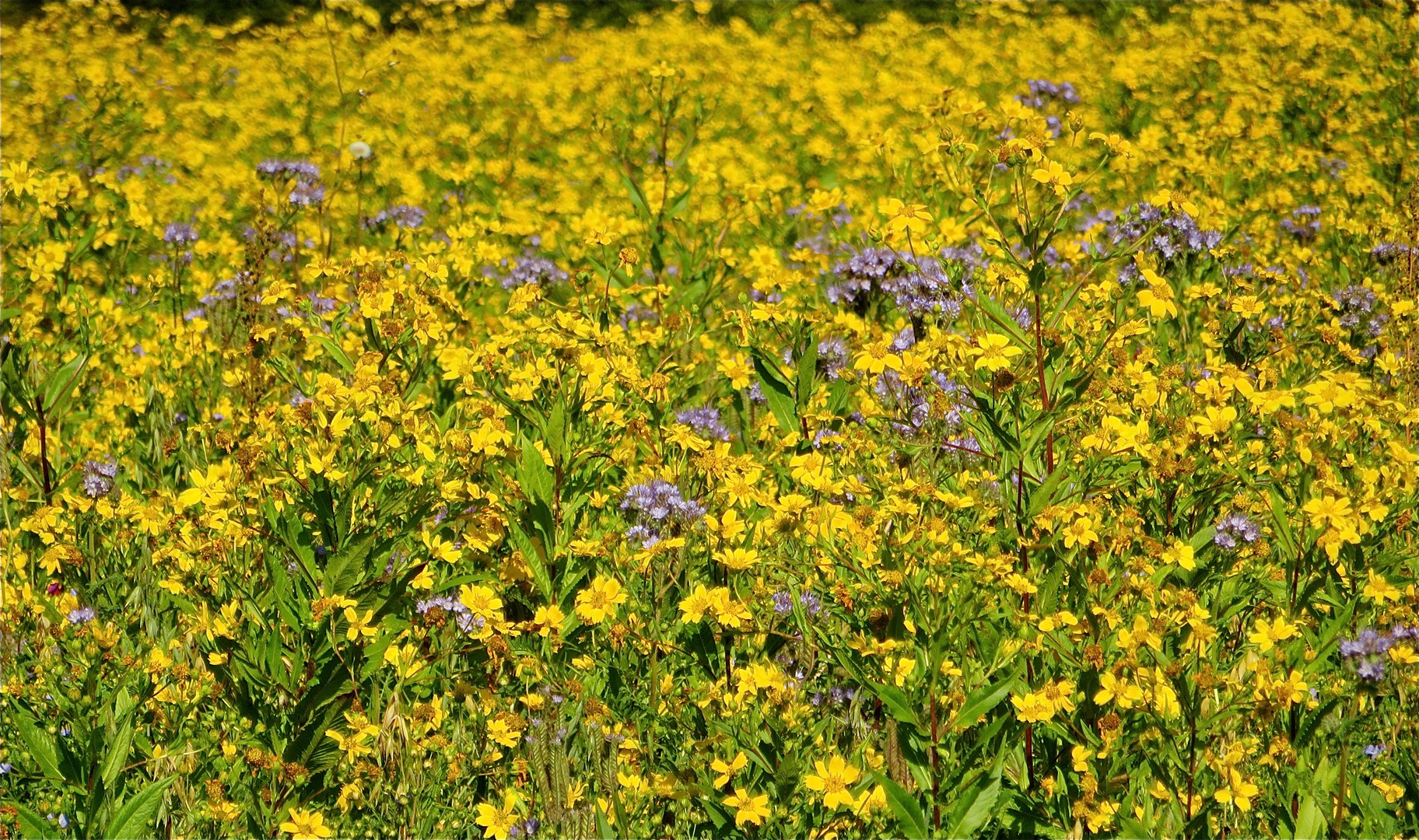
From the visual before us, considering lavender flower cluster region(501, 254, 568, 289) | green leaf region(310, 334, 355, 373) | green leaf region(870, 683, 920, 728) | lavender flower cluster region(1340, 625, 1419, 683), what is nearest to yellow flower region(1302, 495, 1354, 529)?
lavender flower cluster region(1340, 625, 1419, 683)

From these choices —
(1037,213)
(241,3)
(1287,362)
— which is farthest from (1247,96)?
(241,3)

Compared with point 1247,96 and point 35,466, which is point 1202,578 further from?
point 1247,96

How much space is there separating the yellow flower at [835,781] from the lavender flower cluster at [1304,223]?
4.48 meters

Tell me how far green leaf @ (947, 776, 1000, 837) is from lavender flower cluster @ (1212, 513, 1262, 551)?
850 millimetres

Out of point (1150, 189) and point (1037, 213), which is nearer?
point (1037, 213)

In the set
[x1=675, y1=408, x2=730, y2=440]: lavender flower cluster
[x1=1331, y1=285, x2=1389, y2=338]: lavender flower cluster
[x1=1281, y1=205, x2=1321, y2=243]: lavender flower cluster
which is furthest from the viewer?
[x1=1281, y1=205, x2=1321, y2=243]: lavender flower cluster

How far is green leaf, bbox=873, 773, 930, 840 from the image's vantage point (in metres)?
2.29

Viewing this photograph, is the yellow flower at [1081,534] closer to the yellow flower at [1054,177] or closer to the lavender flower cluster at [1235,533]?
the lavender flower cluster at [1235,533]

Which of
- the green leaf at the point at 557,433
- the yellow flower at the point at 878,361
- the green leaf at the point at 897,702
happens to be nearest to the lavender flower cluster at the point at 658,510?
the green leaf at the point at 557,433

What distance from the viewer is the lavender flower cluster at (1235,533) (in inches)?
112

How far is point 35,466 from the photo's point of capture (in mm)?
3846

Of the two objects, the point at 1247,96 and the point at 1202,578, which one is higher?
the point at 1202,578

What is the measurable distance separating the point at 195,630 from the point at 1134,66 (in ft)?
27.1

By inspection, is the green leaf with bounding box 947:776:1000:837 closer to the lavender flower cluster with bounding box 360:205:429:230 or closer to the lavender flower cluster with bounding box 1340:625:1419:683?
the lavender flower cluster with bounding box 1340:625:1419:683
